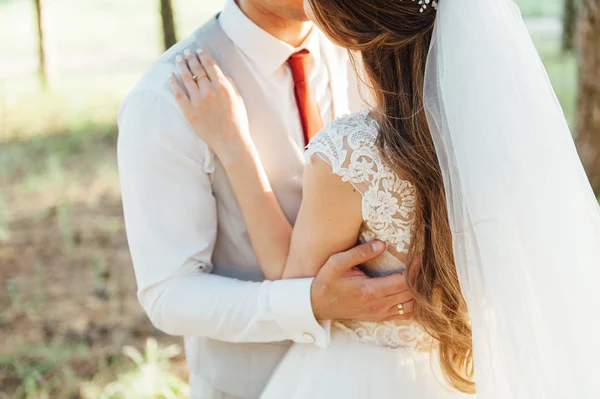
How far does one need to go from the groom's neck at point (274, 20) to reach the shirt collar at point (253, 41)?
29mm

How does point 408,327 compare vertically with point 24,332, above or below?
above

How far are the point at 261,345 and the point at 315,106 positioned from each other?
703 millimetres

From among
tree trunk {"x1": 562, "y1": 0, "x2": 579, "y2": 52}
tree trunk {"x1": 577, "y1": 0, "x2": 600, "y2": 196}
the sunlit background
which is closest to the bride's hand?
the sunlit background

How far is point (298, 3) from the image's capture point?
2164 mm

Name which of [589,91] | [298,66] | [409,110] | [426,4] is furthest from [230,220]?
[589,91]

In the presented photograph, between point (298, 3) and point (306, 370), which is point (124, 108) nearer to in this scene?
point (298, 3)

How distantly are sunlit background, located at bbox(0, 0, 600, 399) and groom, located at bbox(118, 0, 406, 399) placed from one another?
1845mm

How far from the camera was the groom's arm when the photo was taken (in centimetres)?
203

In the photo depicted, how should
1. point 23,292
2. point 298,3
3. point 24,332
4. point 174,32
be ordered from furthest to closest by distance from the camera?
point 174,32 < point 23,292 < point 24,332 < point 298,3

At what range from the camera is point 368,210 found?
1876 mm

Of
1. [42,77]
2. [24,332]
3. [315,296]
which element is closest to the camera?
[315,296]

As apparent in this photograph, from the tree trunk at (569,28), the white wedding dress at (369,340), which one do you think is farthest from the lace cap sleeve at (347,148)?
the tree trunk at (569,28)

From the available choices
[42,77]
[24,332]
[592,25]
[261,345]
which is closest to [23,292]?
[24,332]

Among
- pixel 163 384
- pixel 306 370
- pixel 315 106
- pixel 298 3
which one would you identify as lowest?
pixel 163 384
